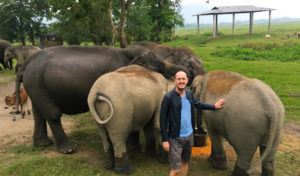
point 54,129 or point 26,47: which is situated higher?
point 26,47

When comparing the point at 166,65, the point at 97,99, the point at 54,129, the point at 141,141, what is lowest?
the point at 141,141

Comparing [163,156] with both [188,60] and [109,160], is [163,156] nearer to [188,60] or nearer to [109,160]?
[109,160]

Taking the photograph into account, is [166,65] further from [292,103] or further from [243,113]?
[292,103]

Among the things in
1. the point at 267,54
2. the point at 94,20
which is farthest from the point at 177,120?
the point at 267,54

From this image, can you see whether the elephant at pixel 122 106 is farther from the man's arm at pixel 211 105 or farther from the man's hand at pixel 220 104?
the man's hand at pixel 220 104

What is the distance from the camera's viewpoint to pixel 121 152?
4598 millimetres

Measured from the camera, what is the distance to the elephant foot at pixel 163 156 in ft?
16.5

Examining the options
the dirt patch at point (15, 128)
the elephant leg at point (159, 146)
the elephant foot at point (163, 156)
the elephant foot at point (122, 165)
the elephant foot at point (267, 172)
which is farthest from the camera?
the dirt patch at point (15, 128)

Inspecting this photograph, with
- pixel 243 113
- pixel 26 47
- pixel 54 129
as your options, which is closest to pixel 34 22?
pixel 26 47

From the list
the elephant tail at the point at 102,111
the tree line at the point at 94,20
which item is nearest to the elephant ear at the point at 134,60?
the elephant tail at the point at 102,111

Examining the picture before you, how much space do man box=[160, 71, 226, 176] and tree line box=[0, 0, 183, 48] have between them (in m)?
7.63

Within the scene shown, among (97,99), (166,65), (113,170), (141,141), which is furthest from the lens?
(141,141)

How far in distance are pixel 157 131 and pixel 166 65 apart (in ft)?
5.33

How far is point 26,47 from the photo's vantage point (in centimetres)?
1642
